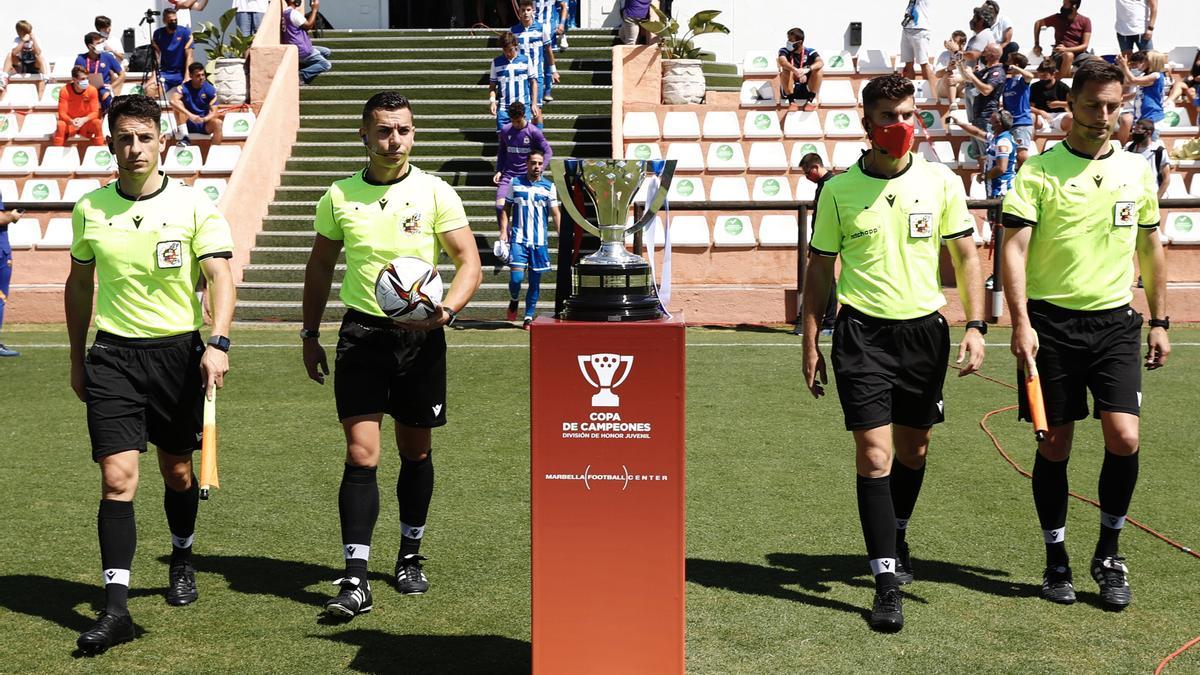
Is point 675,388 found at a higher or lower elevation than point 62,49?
lower

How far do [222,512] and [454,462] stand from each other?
145 cm

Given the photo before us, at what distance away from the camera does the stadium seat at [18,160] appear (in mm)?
17188

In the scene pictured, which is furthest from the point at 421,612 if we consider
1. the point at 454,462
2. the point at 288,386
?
the point at 288,386

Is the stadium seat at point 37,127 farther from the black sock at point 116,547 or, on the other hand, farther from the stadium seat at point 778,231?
the black sock at point 116,547

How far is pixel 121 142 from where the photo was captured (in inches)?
190

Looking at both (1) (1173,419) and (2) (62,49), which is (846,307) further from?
(2) (62,49)

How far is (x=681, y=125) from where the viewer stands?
16953 millimetres

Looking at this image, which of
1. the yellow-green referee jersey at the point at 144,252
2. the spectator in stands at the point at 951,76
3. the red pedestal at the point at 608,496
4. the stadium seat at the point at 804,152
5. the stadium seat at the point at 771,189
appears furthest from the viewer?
the spectator in stands at the point at 951,76

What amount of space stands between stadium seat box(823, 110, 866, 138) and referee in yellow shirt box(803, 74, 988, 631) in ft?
40.0

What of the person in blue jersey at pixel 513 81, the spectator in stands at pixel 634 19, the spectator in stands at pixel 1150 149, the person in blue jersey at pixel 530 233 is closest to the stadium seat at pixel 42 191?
the person in blue jersey at pixel 513 81

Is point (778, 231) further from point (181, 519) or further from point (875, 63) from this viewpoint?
point (181, 519)

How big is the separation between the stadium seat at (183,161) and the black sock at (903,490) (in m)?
12.5

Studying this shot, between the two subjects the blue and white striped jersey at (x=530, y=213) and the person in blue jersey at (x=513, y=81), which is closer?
the blue and white striped jersey at (x=530, y=213)

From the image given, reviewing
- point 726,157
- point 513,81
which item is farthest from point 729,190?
point 513,81
